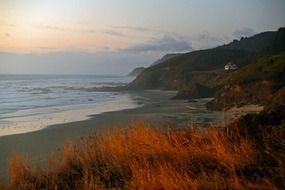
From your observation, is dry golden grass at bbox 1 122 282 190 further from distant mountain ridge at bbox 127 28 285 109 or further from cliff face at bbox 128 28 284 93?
cliff face at bbox 128 28 284 93

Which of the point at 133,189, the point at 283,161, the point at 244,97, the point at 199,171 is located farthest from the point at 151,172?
the point at 244,97

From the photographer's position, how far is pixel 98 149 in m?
8.13

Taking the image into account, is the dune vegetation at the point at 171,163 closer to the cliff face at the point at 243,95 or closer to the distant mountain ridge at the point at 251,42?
the cliff face at the point at 243,95

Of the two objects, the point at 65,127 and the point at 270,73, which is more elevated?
the point at 270,73

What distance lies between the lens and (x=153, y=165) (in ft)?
22.2

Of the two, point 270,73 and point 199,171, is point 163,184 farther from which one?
point 270,73

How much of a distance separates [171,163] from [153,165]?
0.29 meters

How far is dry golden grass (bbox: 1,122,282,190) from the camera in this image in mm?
5711

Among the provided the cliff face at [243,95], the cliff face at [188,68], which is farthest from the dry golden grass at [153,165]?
the cliff face at [188,68]

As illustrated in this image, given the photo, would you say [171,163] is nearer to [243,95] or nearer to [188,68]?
[243,95]

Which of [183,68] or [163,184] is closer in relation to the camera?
[163,184]

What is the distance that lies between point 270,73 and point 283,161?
2566 cm

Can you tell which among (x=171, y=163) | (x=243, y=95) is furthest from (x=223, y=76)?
(x=171, y=163)

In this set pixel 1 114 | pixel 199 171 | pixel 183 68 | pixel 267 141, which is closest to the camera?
pixel 199 171
